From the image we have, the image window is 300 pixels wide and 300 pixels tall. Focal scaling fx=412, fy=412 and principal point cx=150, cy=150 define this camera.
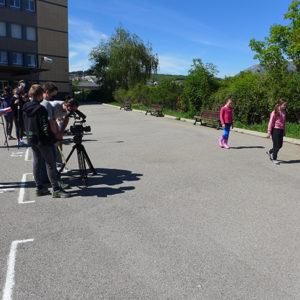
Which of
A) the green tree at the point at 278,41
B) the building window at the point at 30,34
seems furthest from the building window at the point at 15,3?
the green tree at the point at 278,41

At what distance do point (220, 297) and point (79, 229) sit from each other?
2.46 m

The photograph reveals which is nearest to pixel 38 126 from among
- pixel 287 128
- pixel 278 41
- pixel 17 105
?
pixel 17 105

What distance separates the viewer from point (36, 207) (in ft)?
22.0

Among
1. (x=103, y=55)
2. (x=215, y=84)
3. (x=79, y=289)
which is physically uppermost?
(x=103, y=55)

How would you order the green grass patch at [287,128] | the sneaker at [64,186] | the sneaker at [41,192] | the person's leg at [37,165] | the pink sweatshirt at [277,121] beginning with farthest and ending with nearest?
the green grass patch at [287,128], the pink sweatshirt at [277,121], the sneaker at [64,186], the sneaker at [41,192], the person's leg at [37,165]

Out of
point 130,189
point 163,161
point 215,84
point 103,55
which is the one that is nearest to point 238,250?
point 130,189

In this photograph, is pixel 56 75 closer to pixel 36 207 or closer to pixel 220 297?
pixel 36 207

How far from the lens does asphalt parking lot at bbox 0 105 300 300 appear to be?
13.7 feet

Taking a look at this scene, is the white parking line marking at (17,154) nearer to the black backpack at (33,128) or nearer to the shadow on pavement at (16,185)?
the shadow on pavement at (16,185)

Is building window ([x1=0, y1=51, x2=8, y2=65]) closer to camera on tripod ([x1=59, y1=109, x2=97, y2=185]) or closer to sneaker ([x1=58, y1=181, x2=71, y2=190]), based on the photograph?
camera on tripod ([x1=59, y1=109, x2=97, y2=185])

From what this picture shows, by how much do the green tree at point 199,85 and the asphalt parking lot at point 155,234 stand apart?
15852 millimetres

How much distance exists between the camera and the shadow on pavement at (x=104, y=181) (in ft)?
24.8

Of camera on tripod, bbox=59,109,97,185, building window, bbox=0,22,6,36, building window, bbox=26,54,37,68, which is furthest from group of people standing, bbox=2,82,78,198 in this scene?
building window, bbox=26,54,37,68

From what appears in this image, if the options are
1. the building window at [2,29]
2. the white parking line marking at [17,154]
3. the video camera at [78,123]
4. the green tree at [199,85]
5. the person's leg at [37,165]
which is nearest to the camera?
the person's leg at [37,165]
